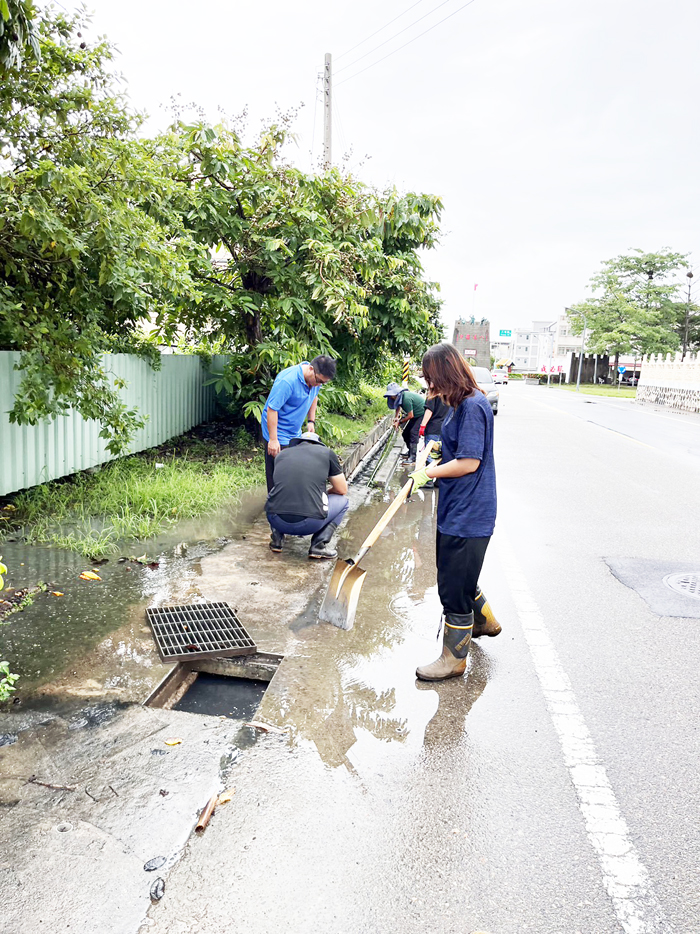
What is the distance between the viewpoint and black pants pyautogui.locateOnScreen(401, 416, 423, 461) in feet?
37.7

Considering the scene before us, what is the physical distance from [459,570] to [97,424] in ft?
17.5

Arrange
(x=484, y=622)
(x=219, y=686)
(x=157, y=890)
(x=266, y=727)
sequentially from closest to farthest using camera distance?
(x=157, y=890) → (x=266, y=727) → (x=219, y=686) → (x=484, y=622)

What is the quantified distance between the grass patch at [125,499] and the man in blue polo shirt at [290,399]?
123cm

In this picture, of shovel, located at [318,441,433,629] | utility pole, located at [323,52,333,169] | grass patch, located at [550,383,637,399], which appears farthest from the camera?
grass patch, located at [550,383,637,399]

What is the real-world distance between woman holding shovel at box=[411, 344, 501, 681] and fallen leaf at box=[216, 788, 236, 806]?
4.65 ft

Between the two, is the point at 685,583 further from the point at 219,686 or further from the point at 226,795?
the point at 226,795

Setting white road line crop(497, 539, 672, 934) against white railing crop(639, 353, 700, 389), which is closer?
white road line crop(497, 539, 672, 934)

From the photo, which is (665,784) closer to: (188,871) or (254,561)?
(188,871)

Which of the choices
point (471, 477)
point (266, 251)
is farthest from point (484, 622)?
point (266, 251)

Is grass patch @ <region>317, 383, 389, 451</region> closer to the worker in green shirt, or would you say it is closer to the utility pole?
the worker in green shirt

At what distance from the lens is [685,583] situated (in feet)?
18.8

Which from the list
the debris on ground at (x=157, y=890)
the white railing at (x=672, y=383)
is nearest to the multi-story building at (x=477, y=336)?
the white railing at (x=672, y=383)

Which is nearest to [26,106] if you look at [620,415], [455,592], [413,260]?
[455,592]

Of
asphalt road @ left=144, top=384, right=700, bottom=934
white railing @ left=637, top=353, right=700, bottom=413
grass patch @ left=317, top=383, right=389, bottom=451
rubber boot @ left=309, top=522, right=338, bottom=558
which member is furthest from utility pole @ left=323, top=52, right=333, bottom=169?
white railing @ left=637, top=353, right=700, bottom=413
